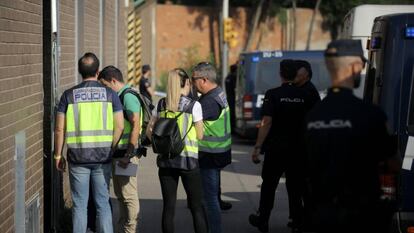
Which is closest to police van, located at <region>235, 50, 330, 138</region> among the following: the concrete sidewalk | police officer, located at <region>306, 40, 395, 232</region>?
the concrete sidewalk

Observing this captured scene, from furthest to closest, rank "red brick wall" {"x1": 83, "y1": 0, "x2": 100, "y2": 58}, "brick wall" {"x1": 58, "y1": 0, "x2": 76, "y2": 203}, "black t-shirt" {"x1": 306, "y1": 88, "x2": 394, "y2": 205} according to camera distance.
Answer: "red brick wall" {"x1": 83, "y1": 0, "x2": 100, "y2": 58}
"brick wall" {"x1": 58, "y1": 0, "x2": 76, "y2": 203}
"black t-shirt" {"x1": 306, "y1": 88, "x2": 394, "y2": 205}

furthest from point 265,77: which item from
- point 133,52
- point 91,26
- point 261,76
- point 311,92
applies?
point 311,92

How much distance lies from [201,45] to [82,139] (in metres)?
34.9

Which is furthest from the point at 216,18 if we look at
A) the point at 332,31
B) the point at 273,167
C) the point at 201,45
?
the point at 273,167

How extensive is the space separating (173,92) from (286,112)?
1388 mm

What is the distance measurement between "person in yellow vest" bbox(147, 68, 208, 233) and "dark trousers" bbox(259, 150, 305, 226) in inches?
48.6

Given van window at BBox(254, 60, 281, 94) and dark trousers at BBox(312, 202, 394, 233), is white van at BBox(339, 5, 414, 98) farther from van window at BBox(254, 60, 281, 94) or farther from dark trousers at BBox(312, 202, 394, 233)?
dark trousers at BBox(312, 202, 394, 233)

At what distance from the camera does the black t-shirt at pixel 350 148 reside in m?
5.01

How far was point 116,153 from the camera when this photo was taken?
27.1 ft

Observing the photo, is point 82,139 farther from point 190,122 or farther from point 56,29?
point 56,29

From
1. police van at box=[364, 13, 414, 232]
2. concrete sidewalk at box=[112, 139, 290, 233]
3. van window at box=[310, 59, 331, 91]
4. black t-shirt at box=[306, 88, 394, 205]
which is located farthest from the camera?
van window at box=[310, 59, 331, 91]

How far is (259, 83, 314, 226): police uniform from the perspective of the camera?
29.1 feet

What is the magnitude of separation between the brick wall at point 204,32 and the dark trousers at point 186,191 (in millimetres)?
33218

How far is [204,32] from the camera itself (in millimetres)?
42500
